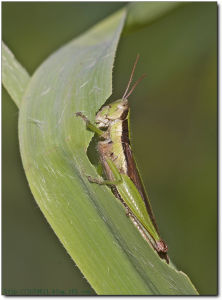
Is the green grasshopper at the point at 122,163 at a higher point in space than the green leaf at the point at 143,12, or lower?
lower

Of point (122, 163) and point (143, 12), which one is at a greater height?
point (143, 12)

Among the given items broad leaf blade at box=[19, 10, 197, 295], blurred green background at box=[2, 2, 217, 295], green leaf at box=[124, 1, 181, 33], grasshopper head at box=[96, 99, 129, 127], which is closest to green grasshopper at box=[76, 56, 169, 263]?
grasshopper head at box=[96, 99, 129, 127]

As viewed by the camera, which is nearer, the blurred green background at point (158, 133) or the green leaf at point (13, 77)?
the green leaf at point (13, 77)

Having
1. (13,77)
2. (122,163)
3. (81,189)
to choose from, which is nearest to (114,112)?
(122,163)

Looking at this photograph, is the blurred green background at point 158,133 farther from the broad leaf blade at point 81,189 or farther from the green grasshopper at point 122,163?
the broad leaf blade at point 81,189

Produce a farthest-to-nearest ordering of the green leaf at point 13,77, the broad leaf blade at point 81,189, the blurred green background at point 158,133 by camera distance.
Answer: the blurred green background at point 158,133 < the green leaf at point 13,77 < the broad leaf blade at point 81,189

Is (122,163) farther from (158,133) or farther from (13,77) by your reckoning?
(158,133)

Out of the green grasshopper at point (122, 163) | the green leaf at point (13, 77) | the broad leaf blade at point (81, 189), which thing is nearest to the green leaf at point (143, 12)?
the green grasshopper at point (122, 163)

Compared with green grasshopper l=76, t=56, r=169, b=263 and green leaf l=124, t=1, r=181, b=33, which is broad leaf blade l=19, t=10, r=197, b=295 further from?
green leaf l=124, t=1, r=181, b=33
